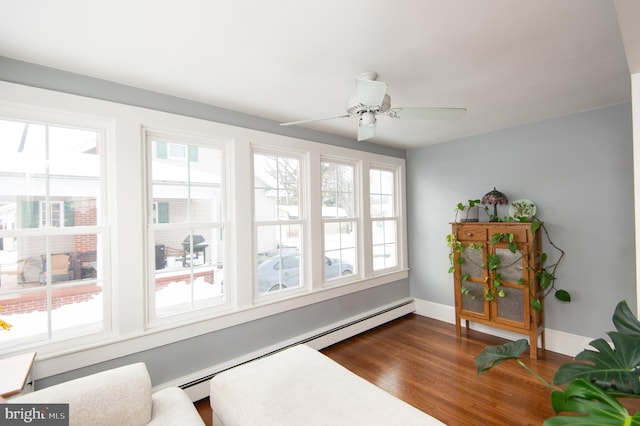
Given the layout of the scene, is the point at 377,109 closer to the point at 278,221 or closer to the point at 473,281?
the point at 278,221

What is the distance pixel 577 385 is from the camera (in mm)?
928

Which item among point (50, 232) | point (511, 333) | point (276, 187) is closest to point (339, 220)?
point (276, 187)

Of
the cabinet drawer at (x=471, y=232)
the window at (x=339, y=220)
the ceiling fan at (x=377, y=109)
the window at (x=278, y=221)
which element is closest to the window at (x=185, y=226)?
the window at (x=278, y=221)

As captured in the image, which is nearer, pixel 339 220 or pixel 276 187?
pixel 276 187

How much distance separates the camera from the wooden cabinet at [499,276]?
2.97 meters

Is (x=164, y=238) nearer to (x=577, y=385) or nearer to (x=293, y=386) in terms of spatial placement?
(x=293, y=386)

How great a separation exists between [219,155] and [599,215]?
379 cm

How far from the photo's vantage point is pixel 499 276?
316 cm

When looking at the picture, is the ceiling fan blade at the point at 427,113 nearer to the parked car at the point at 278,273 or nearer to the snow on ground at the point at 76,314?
the parked car at the point at 278,273

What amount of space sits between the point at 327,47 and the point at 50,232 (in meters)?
2.14

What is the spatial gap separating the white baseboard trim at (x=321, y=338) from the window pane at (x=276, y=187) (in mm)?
1311

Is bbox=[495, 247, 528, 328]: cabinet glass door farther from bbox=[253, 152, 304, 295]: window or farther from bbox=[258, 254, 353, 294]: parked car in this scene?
bbox=[253, 152, 304, 295]: window

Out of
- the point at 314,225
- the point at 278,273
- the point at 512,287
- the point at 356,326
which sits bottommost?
the point at 356,326

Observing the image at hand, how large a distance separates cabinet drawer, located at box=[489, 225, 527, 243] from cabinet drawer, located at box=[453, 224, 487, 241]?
108mm
